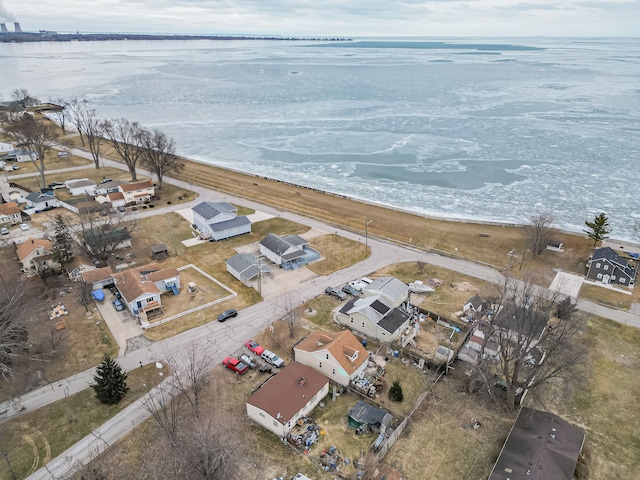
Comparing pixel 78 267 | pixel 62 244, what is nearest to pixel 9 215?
pixel 62 244

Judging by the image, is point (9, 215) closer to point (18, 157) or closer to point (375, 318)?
point (18, 157)

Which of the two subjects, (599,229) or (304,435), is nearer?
A: (304,435)

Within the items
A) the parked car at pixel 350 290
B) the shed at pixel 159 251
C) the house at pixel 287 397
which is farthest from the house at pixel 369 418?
the shed at pixel 159 251

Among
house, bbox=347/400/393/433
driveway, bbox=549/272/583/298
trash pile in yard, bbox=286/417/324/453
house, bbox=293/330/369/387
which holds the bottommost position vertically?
driveway, bbox=549/272/583/298

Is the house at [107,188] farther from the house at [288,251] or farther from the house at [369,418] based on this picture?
the house at [369,418]

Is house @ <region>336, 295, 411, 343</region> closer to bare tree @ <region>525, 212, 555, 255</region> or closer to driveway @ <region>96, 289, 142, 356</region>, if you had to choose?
driveway @ <region>96, 289, 142, 356</region>

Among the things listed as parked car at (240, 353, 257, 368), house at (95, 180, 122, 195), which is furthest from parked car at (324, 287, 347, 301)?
house at (95, 180, 122, 195)
